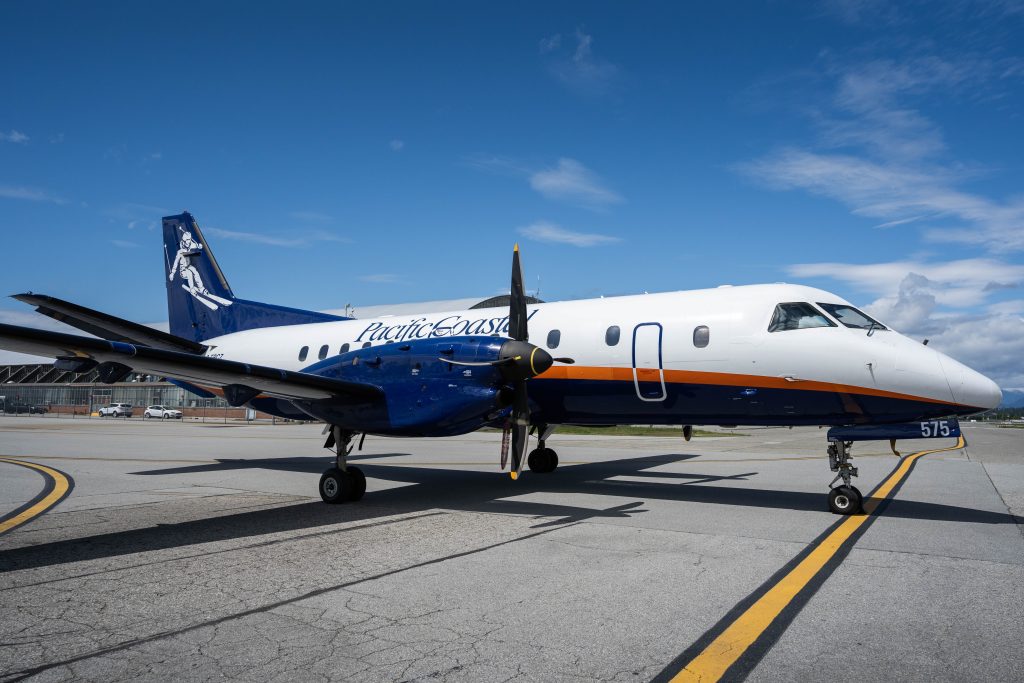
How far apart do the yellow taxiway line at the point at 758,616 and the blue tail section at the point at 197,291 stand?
14787mm

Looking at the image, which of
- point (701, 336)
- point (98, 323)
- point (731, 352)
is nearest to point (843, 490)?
point (731, 352)

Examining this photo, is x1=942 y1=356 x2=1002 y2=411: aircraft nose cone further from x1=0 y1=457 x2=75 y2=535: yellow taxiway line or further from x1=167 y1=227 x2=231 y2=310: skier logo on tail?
x1=167 y1=227 x2=231 y2=310: skier logo on tail

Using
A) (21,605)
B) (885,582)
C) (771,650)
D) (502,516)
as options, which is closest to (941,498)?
(885,582)

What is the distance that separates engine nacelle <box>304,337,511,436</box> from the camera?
1014cm

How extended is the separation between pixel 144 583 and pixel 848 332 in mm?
9100

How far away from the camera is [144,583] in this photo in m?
5.90

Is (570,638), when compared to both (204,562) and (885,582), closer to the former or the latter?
(885,582)

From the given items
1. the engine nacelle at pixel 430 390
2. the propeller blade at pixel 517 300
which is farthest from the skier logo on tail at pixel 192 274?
the propeller blade at pixel 517 300

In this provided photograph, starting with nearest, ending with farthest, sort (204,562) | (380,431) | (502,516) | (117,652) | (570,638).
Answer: (117,652)
(570,638)
(204,562)
(502,516)
(380,431)

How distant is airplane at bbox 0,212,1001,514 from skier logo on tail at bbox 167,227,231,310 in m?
5.58

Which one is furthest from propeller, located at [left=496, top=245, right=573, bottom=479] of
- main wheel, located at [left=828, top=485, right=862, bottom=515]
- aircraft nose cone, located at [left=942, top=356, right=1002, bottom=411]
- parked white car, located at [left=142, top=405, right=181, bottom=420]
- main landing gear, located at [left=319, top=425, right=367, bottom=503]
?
parked white car, located at [left=142, top=405, right=181, bottom=420]

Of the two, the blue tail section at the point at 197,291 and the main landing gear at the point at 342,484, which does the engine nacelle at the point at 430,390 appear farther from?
the blue tail section at the point at 197,291

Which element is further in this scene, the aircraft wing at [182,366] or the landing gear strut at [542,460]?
the landing gear strut at [542,460]

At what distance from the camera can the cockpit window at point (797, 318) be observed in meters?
9.85
